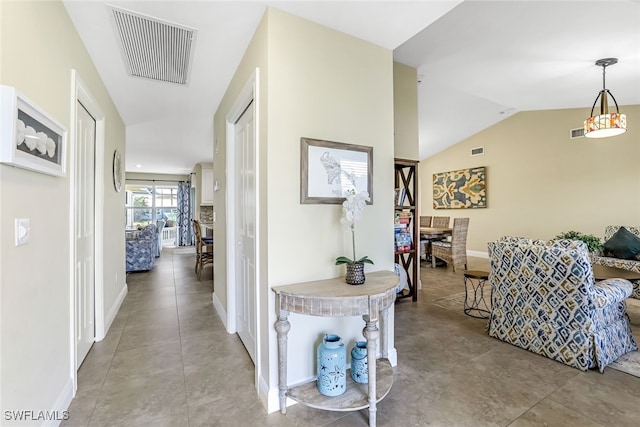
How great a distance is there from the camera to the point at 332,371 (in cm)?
168

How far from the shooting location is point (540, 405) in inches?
68.9

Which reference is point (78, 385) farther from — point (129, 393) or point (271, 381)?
point (271, 381)

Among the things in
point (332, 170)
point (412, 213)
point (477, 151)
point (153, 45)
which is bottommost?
point (412, 213)

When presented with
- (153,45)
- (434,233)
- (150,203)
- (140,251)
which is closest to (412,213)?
(434,233)

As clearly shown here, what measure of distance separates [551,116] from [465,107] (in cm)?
189

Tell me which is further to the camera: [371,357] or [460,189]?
[460,189]

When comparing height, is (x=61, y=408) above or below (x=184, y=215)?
below

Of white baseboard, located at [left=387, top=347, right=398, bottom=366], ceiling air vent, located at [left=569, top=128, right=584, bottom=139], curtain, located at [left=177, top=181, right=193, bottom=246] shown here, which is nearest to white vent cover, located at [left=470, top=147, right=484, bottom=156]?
ceiling air vent, located at [left=569, top=128, right=584, bottom=139]

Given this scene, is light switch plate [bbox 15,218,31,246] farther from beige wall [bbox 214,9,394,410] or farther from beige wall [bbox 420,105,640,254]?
beige wall [bbox 420,105,640,254]

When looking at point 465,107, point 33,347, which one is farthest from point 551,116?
point 33,347

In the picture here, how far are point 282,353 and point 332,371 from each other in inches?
12.4

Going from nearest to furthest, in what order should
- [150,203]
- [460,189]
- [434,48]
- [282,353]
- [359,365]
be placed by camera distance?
1. [282,353]
2. [359,365]
3. [434,48]
4. [460,189]
5. [150,203]

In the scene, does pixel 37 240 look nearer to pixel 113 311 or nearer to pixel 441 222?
pixel 113 311

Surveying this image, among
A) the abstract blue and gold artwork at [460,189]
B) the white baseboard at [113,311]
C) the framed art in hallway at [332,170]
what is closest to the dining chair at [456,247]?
the abstract blue and gold artwork at [460,189]
